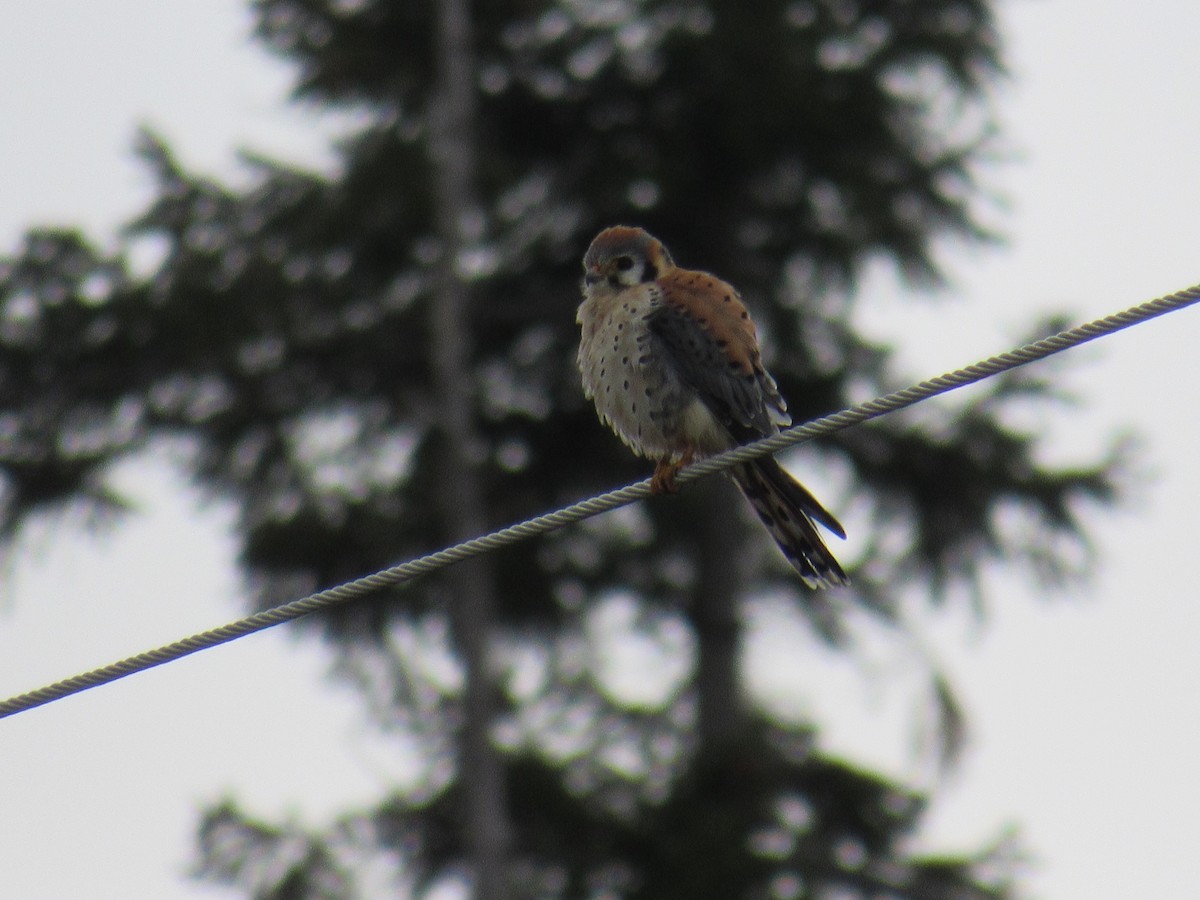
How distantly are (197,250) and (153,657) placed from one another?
7605 millimetres

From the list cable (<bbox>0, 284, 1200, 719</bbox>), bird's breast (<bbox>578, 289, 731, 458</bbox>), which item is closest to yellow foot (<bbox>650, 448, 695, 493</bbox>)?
bird's breast (<bbox>578, 289, 731, 458</bbox>)

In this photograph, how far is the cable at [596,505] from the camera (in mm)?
3459

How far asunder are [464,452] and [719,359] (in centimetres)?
518

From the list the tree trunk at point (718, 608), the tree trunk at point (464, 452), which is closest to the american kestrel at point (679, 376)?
the tree trunk at point (464, 452)

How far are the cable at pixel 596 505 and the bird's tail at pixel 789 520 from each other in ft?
2.89

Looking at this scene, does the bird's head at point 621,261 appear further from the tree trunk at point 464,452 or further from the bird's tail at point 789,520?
the tree trunk at point 464,452

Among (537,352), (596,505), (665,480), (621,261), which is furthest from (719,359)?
(537,352)

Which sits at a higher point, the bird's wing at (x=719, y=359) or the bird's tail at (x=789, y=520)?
the bird's wing at (x=719, y=359)

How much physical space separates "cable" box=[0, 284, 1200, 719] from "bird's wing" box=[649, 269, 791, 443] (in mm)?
1304

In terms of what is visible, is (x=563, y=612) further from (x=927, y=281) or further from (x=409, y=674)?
(x=927, y=281)

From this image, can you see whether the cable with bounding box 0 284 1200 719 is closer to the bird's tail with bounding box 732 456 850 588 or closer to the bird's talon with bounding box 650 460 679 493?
the bird's talon with bounding box 650 460 679 493

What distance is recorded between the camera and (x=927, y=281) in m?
11.5

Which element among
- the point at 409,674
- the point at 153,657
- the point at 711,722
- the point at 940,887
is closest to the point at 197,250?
the point at 409,674

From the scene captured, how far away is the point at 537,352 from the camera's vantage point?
454 inches
